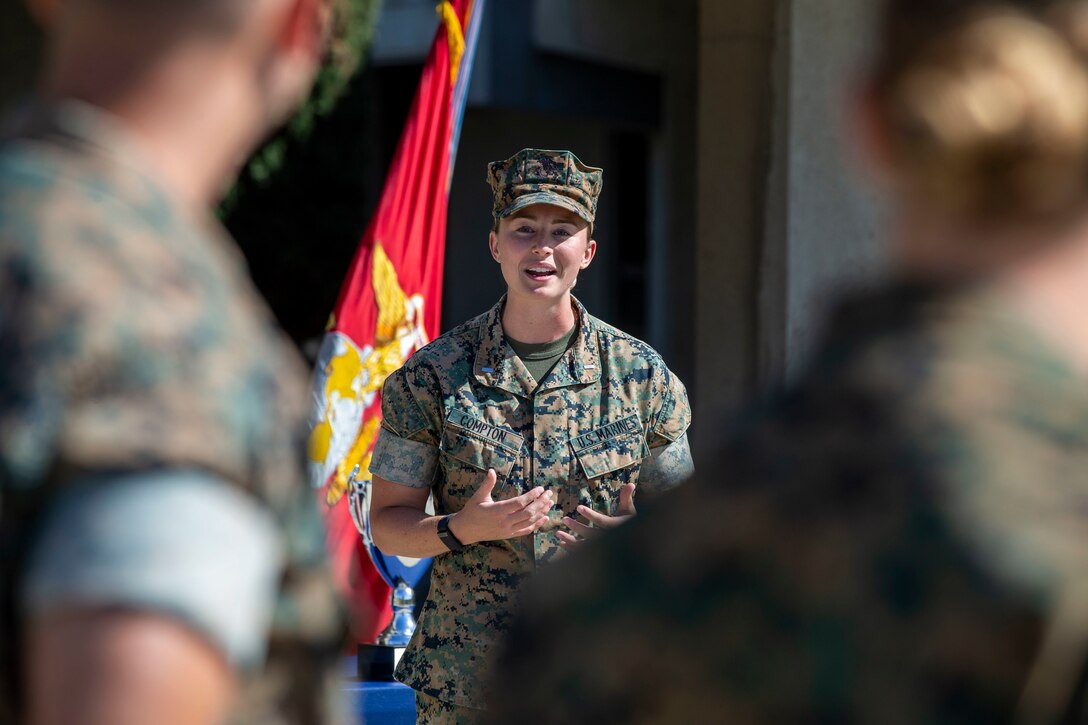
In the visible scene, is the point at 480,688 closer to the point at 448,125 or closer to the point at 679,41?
the point at 448,125

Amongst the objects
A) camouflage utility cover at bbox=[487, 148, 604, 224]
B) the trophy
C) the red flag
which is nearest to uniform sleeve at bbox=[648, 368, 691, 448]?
camouflage utility cover at bbox=[487, 148, 604, 224]

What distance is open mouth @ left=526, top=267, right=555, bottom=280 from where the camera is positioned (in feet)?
11.5

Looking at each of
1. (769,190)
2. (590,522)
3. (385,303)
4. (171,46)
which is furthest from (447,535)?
(769,190)

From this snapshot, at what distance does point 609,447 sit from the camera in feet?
11.0

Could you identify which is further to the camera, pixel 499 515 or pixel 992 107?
pixel 499 515

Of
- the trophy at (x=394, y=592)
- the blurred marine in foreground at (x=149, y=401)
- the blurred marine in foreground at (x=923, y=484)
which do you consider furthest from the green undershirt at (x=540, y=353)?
the blurred marine in foreground at (x=923, y=484)

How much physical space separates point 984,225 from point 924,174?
5cm

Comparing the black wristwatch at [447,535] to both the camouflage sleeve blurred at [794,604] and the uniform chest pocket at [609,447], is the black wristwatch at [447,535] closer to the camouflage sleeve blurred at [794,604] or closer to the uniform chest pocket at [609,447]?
the uniform chest pocket at [609,447]

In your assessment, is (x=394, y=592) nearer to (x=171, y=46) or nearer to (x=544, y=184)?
(x=544, y=184)

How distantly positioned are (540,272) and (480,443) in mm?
451

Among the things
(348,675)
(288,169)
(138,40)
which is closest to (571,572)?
(138,40)

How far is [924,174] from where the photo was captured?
0.94 metres

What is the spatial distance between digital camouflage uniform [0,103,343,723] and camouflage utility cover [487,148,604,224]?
2.50 m

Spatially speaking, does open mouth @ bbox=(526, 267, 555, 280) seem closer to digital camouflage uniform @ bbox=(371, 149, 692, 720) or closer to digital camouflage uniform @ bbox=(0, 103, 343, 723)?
digital camouflage uniform @ bbox=(371, 149, 692, 720)
